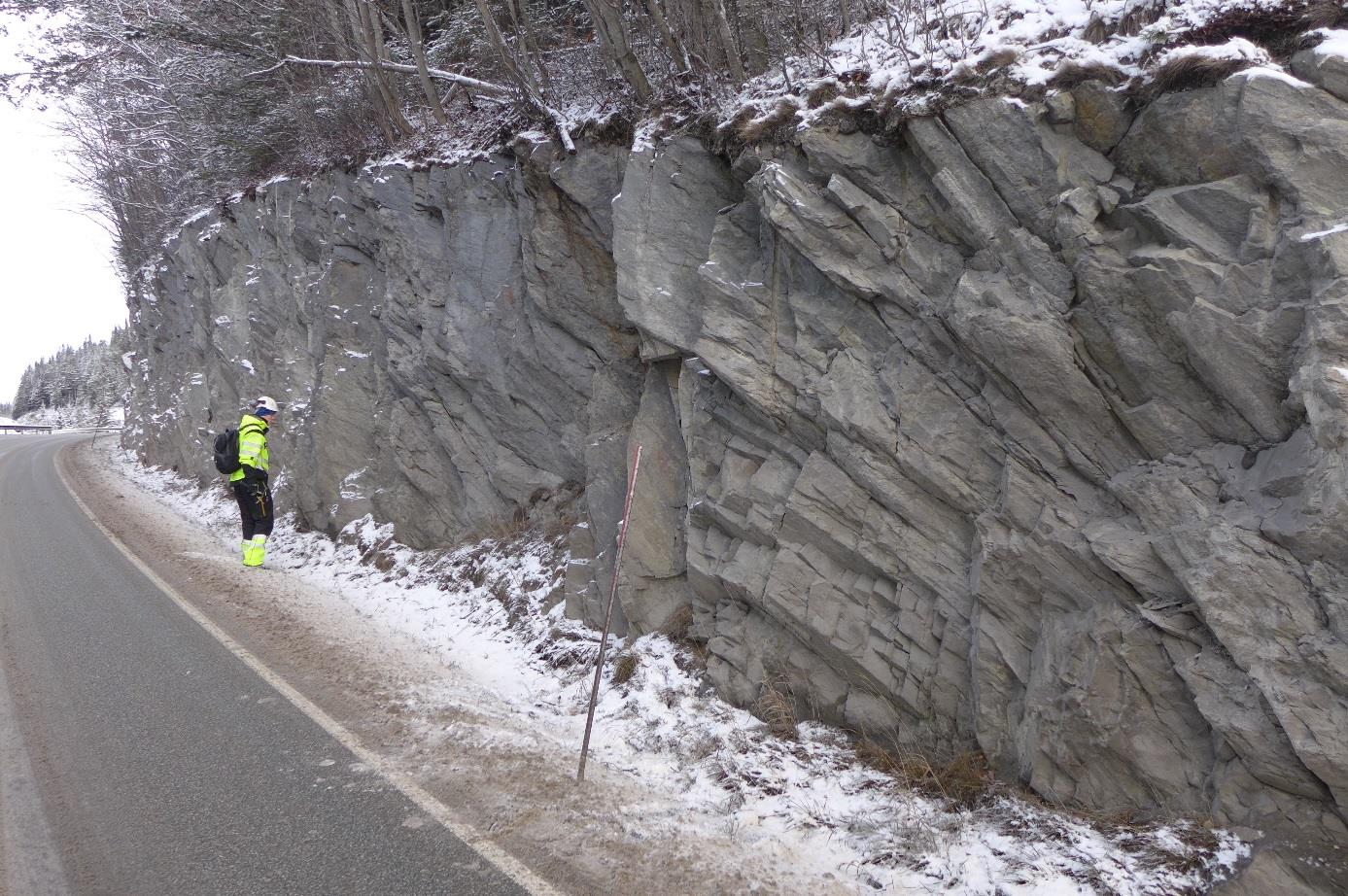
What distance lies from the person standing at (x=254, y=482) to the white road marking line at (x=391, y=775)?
92.9 inches

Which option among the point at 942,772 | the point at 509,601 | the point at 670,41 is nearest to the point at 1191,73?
the point at 942,772

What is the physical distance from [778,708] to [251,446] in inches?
358

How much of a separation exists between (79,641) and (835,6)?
10046 millimetres

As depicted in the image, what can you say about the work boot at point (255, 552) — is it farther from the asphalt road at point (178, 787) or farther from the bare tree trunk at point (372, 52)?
the bare tree trunk at point (372, 52)

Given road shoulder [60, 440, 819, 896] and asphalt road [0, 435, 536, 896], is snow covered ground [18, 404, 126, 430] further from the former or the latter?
asphalt road [0, 435, 536, 896]

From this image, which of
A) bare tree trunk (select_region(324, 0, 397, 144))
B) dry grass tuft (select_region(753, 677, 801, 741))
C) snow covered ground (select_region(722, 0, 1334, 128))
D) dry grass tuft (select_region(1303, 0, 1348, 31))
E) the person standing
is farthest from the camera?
bare tree trunk (select_region(324, 0, 397, 144))

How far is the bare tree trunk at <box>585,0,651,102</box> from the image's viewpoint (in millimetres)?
8906

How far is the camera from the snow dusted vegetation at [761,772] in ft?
14.8

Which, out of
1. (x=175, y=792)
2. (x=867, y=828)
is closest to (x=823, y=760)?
(x=867, y=828)

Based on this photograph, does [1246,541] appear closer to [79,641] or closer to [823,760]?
[823,760]

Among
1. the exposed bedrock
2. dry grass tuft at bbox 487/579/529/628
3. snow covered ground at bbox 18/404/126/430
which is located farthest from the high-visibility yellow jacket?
snow covered ground at bbox 18/404/126/430

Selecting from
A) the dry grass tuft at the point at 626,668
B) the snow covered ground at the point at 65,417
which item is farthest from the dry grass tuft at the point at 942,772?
the snow covered ground at the point at 65,417

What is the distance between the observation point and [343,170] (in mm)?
13742

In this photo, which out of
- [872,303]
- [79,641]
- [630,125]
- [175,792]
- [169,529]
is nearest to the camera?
[175,792]
